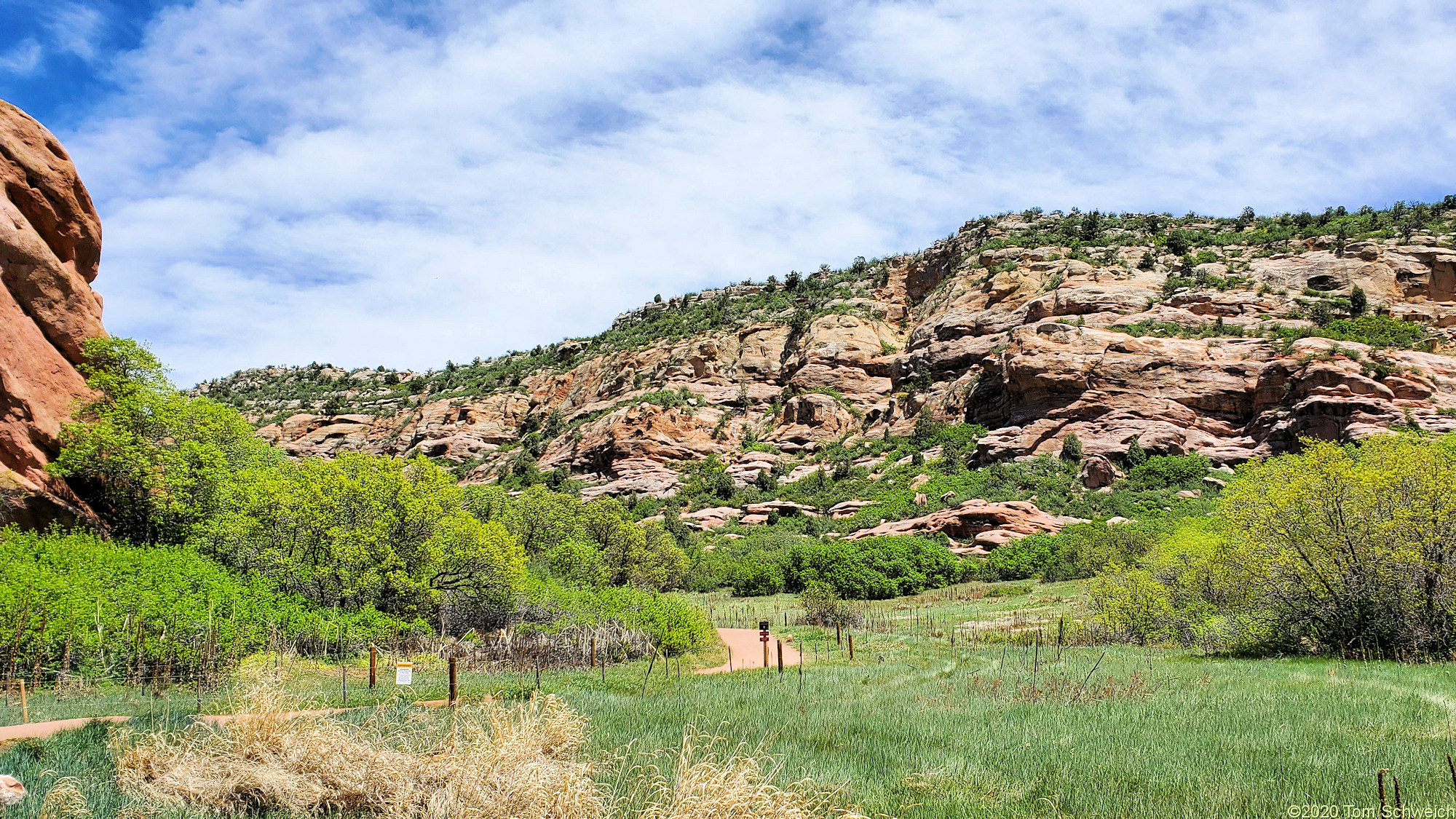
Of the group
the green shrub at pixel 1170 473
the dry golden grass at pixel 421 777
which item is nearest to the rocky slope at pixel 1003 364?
the green shrub at pixel 1170 473

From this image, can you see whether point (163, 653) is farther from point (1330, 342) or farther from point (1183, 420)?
point (1330, 342)

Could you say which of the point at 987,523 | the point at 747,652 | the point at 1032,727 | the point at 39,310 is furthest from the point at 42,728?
the point at 987,523

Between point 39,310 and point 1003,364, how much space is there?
5873 centimetres

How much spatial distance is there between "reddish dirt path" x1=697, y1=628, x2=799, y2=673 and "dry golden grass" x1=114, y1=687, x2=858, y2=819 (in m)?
10.9

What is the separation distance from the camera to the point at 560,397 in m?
96.0

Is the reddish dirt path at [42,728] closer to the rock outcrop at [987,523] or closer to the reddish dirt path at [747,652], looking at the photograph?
the reddish dirt path at [747,652]

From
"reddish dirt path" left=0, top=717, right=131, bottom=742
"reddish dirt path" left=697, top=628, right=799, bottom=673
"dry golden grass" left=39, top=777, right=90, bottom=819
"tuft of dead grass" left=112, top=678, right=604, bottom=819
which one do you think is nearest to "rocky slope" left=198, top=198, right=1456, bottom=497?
"reddish dirt path" left=697, top=628, right=799, bottom=673

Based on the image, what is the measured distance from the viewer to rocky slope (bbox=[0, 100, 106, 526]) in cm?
2073

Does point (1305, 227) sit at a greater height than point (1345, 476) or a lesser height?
greater

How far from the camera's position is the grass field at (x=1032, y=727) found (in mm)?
6855

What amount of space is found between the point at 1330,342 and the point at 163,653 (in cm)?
6707

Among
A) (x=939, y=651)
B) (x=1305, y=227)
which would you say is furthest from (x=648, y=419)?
(x=1305, y=227)

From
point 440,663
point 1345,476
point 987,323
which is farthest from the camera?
point 987,323

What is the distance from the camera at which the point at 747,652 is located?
22547 mm
